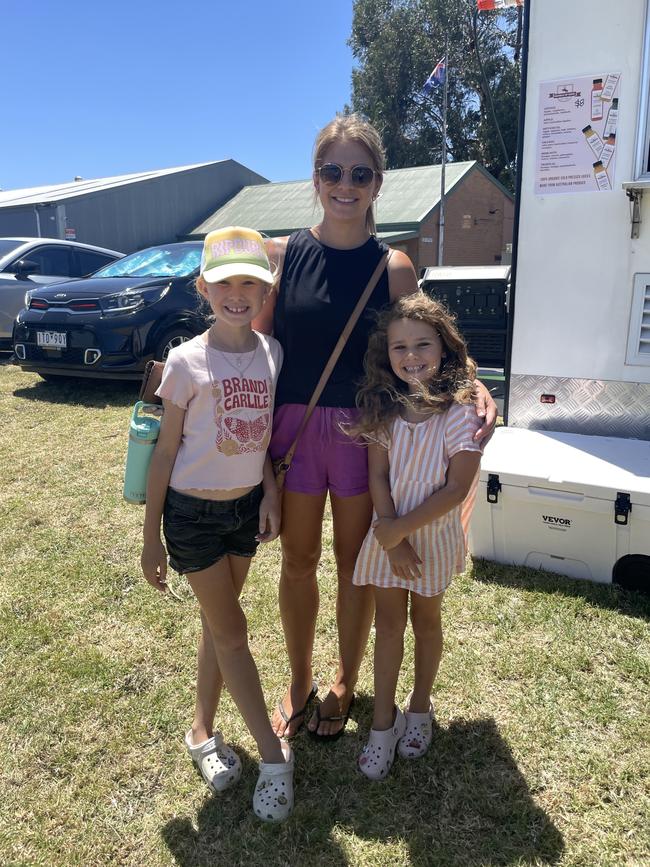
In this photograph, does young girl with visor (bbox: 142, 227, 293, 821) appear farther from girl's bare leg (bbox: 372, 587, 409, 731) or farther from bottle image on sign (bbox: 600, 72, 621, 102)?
bottle image on sign (bbox: 600, 72, 621, 102)

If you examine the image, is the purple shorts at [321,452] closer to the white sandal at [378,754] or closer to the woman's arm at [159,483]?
the woman's arm at [159,483]

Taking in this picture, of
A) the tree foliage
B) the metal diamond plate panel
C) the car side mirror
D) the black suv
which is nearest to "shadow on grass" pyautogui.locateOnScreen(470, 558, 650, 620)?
the metal diamond plate panel

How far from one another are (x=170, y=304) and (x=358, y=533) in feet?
15.2

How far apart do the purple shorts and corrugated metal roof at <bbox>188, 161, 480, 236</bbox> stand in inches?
664

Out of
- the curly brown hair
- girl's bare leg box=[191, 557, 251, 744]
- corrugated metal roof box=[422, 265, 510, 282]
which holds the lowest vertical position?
girl's bare leg box=[191, 557, 251, 744]

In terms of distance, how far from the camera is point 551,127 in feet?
11.0

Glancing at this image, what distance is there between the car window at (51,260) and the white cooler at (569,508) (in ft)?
23.5

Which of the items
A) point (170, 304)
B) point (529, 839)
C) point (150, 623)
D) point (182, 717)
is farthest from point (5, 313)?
point (529, 839)

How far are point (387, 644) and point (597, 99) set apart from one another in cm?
287

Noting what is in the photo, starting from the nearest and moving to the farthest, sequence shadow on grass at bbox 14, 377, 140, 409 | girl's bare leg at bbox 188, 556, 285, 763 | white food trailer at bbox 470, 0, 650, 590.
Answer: girl's bare leg at bbox 188, 556, 285, 763 → white food trailer at bbox 470, 0, 650, 590 → shadow on grass at bbox 14, 377, 140, 409

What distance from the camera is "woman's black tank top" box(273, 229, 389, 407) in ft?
6.26

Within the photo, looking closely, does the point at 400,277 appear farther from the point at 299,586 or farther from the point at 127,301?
the point at 127,301

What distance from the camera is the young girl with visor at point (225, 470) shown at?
1.75m

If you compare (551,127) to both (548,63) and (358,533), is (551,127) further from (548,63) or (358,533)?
(358,533)
